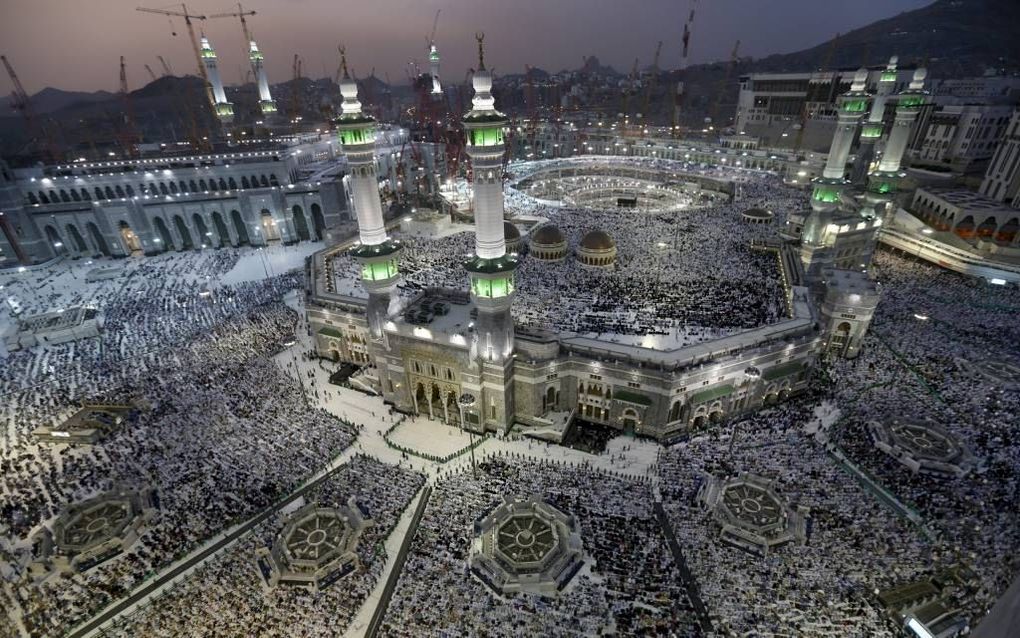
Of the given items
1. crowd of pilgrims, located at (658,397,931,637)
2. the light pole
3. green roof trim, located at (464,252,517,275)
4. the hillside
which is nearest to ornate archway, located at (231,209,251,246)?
green roof trim, located at (464,252,517,275)

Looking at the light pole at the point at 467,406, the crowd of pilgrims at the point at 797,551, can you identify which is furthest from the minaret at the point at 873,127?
the light pole at the point at 467,406

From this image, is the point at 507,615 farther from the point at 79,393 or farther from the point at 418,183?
the point at 418,183

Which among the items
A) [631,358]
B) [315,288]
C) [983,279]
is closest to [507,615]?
[631,358]

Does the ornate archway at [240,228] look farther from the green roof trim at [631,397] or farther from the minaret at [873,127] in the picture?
the minaret at [873,127]

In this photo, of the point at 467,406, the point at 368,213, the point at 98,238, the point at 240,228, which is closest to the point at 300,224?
the point at 240,228

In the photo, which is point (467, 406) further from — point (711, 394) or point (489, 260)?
point (711, 394)

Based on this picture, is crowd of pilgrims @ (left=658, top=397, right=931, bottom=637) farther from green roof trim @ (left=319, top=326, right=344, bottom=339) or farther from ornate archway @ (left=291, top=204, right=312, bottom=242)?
ornate archway @ (left=291, top=204, right=312, bottom=242)
